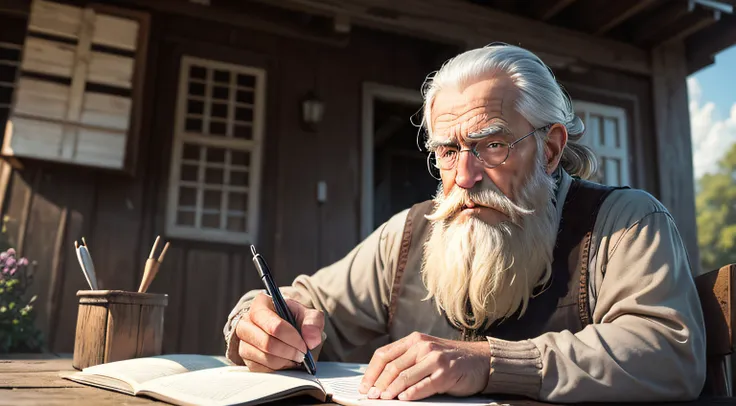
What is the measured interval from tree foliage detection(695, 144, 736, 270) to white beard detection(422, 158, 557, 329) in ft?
137

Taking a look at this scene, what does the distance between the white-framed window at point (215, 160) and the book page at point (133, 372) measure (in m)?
3.18

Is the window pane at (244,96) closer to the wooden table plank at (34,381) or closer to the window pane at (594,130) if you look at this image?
the window pane at (594,130)

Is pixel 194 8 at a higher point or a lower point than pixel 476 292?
higher

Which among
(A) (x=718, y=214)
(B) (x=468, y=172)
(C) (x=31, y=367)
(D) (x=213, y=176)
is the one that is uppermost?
(A) (x=718, y=214)

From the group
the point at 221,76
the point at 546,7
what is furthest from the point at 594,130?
the point at 221,76

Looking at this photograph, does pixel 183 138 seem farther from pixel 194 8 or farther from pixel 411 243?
pixel 411 243

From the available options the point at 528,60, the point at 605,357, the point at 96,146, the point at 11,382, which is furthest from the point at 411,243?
the point at 96,146

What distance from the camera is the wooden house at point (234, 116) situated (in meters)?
4.29

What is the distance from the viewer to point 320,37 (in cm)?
520

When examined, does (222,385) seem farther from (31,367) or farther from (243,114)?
(243,114)

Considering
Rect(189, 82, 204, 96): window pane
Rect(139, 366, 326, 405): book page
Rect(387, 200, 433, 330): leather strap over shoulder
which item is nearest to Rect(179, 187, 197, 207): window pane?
Rect(189, 82, 204, 96): window pane

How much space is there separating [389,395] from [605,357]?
464 mm

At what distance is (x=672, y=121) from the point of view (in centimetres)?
624

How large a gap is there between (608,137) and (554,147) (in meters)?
4.92
